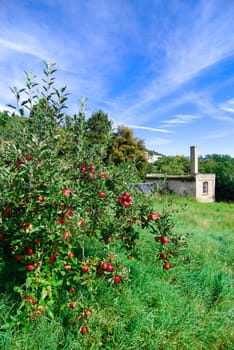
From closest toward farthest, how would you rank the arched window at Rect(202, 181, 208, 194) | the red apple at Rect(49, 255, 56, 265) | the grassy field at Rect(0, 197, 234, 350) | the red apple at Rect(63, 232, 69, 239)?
the red apple at Rect(63, 232, 69, 239) → the red apple at Rect(49, 255, 56, 265) → the grassy field at Rect(0, 197, 234, 350) → the arched window at Rect(202, 181, 208, 194)

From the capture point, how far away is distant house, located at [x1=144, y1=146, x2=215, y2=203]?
18125 mm

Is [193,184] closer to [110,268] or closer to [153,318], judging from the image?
[153,318]

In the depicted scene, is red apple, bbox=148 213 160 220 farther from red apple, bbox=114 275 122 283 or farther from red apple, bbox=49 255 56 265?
red apple, bbox=49 255 56 265

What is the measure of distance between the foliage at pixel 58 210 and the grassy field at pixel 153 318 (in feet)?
0.59

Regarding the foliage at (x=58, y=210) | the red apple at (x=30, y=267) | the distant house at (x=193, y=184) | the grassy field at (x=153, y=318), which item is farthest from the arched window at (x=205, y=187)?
the red apple at (x=30, y=267)

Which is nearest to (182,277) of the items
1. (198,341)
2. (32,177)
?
(198,341)

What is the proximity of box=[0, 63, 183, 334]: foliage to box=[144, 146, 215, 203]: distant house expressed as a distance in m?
16.2

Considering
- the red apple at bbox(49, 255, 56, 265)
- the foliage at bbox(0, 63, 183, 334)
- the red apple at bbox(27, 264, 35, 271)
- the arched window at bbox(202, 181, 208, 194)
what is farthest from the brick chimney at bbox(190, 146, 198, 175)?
the red apple at bbox(27, 264, 35, 271)

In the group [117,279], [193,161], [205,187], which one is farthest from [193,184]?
[117,279]

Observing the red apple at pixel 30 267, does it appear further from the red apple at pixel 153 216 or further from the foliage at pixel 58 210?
the red apple at pixel 153 216

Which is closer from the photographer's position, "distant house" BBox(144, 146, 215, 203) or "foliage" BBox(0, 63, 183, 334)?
"foliage" BBox(0, 63, 183, 334)

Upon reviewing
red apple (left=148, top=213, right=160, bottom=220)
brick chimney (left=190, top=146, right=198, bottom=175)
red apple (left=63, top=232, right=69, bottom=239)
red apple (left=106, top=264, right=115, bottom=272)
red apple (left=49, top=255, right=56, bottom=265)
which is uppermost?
brick chimney (left=190, top=146, right=198, bottom=175)

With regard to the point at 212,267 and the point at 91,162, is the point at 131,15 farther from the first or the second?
the point at 212,267

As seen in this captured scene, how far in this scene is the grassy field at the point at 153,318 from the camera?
5.52 ft
